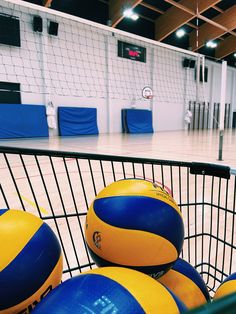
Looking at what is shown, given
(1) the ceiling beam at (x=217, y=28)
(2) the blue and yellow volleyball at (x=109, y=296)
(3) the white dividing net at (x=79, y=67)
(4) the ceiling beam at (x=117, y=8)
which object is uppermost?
(4) the ceiling beam at (x=117, y=8)

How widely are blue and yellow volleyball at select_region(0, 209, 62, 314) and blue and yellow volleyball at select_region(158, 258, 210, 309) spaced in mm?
416

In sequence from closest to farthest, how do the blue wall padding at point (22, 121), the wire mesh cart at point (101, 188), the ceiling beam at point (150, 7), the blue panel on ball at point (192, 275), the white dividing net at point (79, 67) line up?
the blue panel on ball at point (192, 275) → the wire mesh cart at point (101, 188) → the blue wall padding at point (22, 121) → the white dividing net at point (79, 67) → the ceiling beam at point (150, 7)

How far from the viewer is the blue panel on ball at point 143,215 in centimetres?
96

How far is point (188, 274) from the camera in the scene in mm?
1086

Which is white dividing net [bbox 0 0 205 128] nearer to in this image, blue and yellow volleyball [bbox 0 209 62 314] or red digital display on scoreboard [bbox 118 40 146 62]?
red digital display on scoreboard [bbox 118 40 146 62]

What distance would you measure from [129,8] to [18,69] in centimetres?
461

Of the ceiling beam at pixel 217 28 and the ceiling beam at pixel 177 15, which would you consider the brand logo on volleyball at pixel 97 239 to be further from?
the ceiling beam at pixel 217 28

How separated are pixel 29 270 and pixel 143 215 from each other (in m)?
0.42

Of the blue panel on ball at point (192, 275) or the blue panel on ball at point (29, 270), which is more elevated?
the blue panel on ball at point (29, 270)

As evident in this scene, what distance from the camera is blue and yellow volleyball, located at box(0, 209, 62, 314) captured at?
0.82 m

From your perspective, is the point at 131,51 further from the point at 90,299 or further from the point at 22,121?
the point at 90,299

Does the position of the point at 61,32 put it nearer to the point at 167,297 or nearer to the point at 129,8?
the point at 129,8

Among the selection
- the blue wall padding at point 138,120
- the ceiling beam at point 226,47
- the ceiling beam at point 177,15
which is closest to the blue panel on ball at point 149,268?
the blue wall padding at point 138,120

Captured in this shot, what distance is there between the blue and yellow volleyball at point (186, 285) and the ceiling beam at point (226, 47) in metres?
17.1
